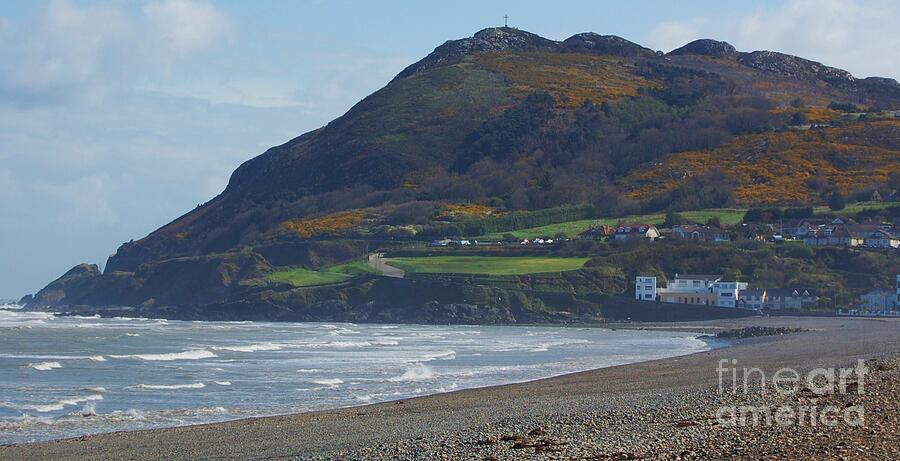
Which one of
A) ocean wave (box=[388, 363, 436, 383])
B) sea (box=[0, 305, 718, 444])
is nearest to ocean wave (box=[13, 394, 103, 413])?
sea (box=[0, 305, 718, 444])

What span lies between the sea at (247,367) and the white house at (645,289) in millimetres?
11829

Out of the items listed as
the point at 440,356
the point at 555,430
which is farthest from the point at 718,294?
the point at 555,430

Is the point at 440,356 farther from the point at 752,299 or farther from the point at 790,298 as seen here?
the point at 790,298

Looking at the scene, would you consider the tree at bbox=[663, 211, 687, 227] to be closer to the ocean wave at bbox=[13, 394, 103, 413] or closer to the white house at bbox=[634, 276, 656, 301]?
the white house at bbox=[634, 276, 656, 301]

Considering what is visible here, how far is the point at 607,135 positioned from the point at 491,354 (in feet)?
267

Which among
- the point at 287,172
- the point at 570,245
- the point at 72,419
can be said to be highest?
the point at 287,172

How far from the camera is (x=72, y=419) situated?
79.0 ft

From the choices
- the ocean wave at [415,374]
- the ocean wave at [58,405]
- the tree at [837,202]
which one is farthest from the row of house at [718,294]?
the ocean wave at [58,405]

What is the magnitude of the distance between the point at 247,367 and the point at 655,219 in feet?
198

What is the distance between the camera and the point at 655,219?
93.1m

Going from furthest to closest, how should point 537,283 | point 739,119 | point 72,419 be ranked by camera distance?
point 739,119 < point 537,283 < point 72,419

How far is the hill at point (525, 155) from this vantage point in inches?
3898

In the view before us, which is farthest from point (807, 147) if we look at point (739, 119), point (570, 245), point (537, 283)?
point (537, 283)

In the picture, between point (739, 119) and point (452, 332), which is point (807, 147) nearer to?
point (739, 119)
